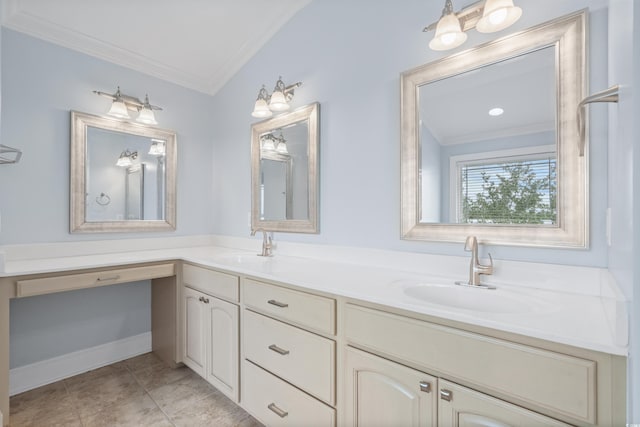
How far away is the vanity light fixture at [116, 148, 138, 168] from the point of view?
2451 millimetres

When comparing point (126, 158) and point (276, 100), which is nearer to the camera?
point (276, 100)

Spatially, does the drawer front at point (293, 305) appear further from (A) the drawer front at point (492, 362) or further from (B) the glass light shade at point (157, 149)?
(B) the glass light shade at point (157, 149)

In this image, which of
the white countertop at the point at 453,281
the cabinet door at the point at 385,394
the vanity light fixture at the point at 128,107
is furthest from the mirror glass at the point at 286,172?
the cabinet door at the point at 385,394

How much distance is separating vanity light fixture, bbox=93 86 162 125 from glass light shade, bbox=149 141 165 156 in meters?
0.20

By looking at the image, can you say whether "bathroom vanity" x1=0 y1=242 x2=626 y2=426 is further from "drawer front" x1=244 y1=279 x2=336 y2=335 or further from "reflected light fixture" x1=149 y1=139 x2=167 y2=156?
"reflected light fixture" x1=149 y1=139 x2=167 y2=156

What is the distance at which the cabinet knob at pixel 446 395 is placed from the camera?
3.21 ft

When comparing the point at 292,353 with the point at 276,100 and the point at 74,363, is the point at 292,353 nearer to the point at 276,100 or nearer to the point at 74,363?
the point at 276,100

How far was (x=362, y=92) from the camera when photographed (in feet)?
6.11

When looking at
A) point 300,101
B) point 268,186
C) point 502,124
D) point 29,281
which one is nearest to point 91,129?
point 29,281

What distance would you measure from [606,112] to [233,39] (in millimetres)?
2383

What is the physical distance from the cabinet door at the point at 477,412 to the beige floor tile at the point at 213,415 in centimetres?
117

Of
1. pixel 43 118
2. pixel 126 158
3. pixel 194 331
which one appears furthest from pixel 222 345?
pixel 43 118

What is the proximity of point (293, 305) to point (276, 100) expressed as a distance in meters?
1.38

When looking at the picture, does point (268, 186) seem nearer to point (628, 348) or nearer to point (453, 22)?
point (453, 22)
